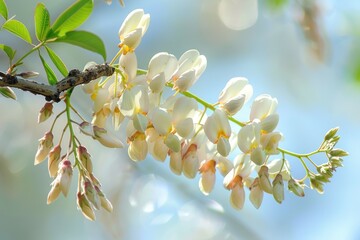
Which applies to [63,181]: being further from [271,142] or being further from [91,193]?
[271,142]

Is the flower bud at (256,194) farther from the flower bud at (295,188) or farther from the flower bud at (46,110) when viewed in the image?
the flower bud at (46,110)

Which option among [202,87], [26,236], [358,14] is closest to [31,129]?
[26,236]

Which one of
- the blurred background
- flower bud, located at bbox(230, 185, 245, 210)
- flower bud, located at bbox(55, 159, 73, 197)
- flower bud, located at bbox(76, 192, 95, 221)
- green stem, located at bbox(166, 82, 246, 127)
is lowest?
the blurred background

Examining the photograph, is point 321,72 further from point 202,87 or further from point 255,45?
point 202,87

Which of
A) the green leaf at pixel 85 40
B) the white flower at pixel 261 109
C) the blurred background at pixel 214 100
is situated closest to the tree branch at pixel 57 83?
the green leaf at pixel 85 40

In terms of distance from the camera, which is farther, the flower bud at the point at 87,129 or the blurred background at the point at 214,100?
the blurred background at the point at 214,100

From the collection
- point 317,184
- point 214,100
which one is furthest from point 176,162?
→ point 214,100

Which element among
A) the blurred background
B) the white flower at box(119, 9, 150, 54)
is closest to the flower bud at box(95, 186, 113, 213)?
the white flower at box(119, 9, 150, 54)

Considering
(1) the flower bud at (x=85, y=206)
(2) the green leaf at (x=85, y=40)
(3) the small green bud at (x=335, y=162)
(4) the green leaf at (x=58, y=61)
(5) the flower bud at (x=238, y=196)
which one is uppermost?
(2) the green leaf at (x=85, y=40)

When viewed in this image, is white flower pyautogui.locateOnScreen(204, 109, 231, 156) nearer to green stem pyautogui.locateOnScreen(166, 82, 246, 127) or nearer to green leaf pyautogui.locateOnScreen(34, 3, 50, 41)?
green stem pyautogui.locateOnScreen(166, 82, 246, 127)
